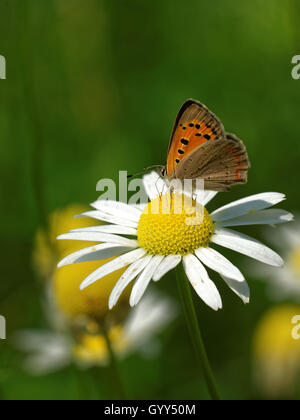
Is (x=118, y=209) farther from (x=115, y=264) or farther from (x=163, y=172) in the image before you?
(x=115, y=264)

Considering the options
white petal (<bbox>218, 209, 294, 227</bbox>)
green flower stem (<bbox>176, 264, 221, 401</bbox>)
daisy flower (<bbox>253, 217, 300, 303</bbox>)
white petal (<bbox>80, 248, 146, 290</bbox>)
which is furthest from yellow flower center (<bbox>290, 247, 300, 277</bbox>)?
green flower stem (<bbox>176, 264, 221, 401</bbox>)

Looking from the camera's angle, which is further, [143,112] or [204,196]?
[143,112]

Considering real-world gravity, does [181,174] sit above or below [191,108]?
below

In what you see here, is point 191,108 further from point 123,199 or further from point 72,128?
point 72,128

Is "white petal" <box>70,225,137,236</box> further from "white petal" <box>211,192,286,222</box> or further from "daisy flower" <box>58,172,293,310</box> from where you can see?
"white petal" <box>211,192,286,222</box>

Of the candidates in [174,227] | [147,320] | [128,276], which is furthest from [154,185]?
[147,320]
